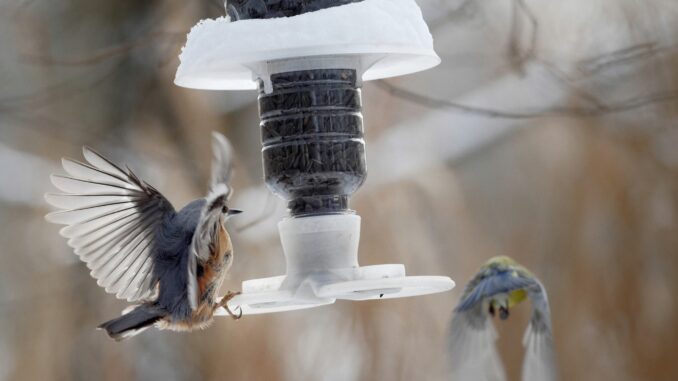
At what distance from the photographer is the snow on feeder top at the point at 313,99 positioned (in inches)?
108

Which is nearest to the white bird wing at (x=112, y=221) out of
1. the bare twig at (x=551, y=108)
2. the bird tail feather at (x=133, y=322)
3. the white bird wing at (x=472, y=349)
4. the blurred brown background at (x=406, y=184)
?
the bird tail feather at (x=133, y=322)

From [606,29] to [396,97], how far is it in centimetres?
95

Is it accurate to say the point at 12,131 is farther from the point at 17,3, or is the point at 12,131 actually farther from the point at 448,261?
the point at 448,261

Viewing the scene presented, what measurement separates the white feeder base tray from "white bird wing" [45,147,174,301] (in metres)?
0.26

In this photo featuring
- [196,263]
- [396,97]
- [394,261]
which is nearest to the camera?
[196,263]

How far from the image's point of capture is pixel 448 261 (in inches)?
191

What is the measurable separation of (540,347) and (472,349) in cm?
23

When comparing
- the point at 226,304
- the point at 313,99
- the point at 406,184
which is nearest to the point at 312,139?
the point at 313,99

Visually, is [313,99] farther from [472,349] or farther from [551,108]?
[551,108]

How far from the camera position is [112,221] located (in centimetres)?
312

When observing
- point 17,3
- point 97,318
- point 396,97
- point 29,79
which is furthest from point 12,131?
point 396,97

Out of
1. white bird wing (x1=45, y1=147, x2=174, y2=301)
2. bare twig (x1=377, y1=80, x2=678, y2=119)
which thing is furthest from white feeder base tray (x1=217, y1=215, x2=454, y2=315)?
bare twig (x1=377, y1=80, x2=678, y2=119)

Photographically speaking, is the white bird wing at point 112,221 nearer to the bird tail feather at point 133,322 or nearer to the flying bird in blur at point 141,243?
the flying bird in blur at point 141,243

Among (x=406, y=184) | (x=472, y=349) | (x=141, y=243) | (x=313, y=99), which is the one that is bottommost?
(x=472, y=349)
